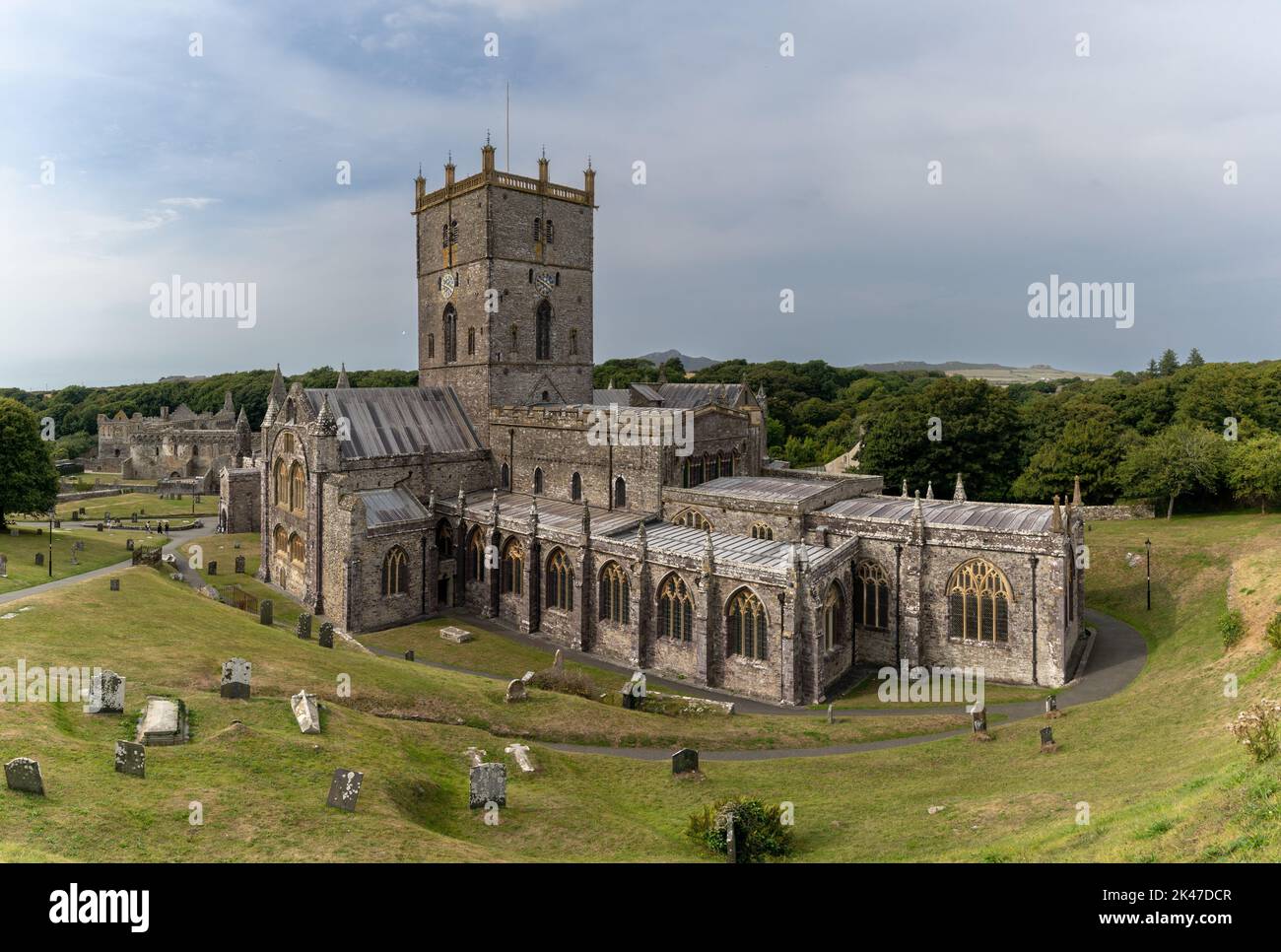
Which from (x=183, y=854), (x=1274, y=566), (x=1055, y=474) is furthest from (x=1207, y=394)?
(x=183, y=854)

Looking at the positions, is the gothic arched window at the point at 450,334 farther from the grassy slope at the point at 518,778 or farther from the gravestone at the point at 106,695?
the gravestone at the point at 106,695

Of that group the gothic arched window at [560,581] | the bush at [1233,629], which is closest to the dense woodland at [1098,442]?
the bush at [1233,629]

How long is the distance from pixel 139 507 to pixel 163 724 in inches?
2872

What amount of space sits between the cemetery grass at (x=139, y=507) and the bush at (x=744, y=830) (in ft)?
235

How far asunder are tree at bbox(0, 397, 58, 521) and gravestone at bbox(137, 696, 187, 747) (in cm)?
4594

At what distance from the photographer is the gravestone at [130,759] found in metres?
16.8

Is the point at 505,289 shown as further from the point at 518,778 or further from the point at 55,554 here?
the point at 518,778

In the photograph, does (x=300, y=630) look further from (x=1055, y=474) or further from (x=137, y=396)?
(x=137, y=396)

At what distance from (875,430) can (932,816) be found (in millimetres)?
51564

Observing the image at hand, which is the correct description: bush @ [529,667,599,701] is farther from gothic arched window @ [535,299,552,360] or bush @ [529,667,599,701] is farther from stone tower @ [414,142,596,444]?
gothic arched window @ [535,299,552,360]

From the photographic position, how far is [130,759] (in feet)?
55.4

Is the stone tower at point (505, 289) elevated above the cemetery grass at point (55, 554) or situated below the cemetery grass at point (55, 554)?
above

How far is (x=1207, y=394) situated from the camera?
222 ft
